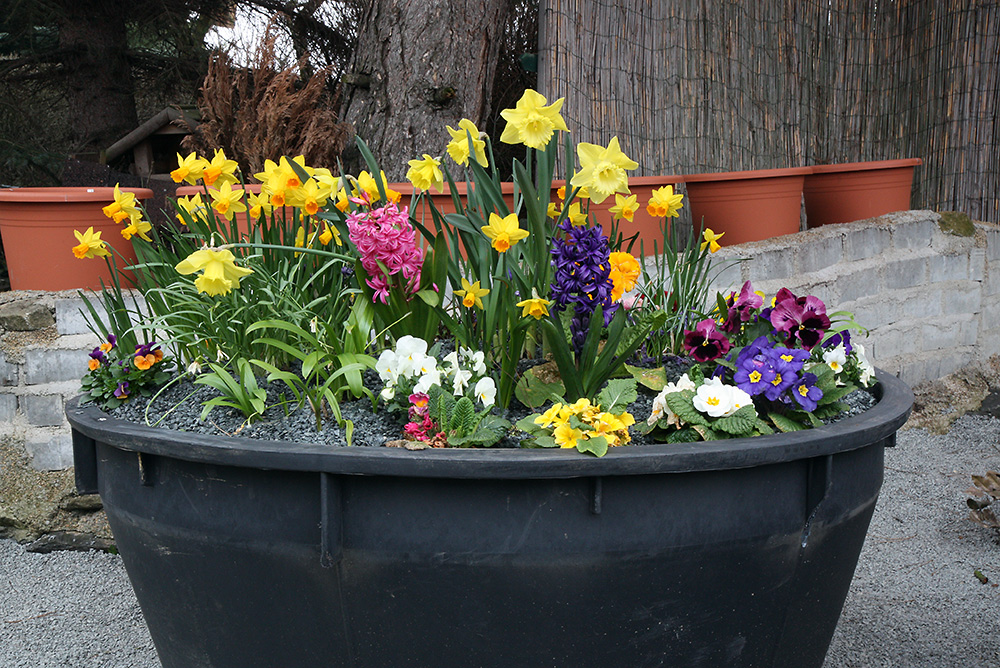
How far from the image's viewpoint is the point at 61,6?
402 cm

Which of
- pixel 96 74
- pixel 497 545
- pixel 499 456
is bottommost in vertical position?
pixel 497 545

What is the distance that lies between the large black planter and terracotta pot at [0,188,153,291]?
1.38 m

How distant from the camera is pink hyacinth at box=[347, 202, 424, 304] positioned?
1.21 meters

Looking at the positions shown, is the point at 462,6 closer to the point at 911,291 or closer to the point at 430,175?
the point at 430,175

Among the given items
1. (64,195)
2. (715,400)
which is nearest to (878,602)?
(715,400)

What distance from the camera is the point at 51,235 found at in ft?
7.69

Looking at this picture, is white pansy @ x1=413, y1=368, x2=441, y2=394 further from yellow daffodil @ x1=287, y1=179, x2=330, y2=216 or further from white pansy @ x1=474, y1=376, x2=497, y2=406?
yellow daffodil @ x1=287, y1=179, x2=330, y2=216

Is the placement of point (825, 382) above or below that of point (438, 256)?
below

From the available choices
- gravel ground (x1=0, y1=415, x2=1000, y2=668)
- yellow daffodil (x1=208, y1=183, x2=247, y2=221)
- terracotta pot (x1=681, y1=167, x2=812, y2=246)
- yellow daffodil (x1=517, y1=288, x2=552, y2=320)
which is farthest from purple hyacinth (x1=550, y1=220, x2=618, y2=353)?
terracotta pot (x1=681, y1=167, x2=812, y2=246)

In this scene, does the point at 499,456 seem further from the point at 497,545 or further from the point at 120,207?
the point at 120,207

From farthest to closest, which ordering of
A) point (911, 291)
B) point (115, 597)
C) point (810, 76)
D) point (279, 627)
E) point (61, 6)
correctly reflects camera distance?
1. point (61, 6)
2. point (810, 76)
3. point (911, 291)
4. point (115, 597)
5. point (279, 627)

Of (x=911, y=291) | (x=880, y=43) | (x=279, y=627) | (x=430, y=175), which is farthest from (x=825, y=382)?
(x=880, y=43)

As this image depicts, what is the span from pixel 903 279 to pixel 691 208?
3.36 ft

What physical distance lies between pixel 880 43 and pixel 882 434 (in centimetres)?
330
